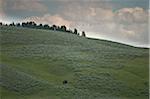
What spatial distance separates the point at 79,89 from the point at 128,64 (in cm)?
2371

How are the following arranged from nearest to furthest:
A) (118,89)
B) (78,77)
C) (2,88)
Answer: (2,88) → (118,89) → (78,77)

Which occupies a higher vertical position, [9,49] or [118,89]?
[9,49]

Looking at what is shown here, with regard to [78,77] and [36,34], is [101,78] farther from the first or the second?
[36,34]

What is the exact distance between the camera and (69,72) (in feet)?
201

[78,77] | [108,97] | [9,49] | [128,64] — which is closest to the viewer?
[108,97]

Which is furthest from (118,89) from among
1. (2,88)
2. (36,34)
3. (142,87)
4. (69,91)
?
(36,34)

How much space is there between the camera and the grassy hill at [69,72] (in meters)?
47.1

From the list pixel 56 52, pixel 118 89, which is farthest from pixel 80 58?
pixel 118 89

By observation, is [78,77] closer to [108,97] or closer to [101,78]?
[101,78]

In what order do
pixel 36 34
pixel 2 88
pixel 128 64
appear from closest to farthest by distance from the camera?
pixel 2 88, pixel 128 64, pixel 36 34

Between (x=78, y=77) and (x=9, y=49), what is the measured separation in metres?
25.3

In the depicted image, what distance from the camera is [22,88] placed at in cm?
4625

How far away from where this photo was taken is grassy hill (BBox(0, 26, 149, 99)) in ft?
155

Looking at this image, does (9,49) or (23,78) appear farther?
(9,49)
